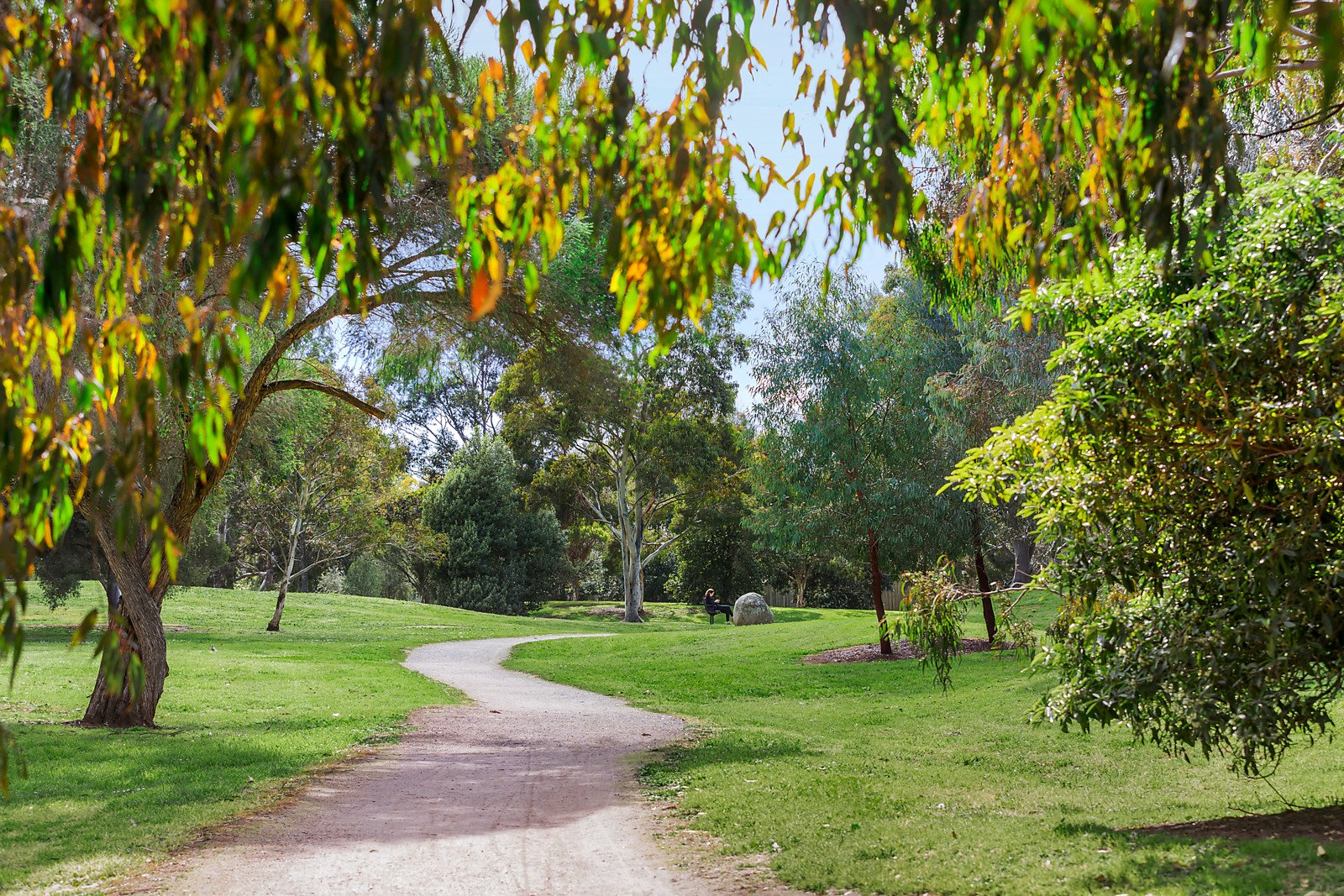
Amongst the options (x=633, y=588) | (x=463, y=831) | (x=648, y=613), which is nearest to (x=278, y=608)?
(x=633, y=588)

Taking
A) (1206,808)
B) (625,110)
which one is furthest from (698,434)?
(625,110)

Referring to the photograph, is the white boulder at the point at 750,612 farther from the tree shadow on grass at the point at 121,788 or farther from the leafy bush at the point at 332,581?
the leafy bush at the point at 332,581

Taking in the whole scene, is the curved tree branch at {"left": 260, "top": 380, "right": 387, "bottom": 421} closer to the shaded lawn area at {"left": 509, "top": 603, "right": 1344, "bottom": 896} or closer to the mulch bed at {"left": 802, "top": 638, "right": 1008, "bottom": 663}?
the shaded lawn area at {"left": 509, "top": 603, "right": 1344, "bottom": 896}

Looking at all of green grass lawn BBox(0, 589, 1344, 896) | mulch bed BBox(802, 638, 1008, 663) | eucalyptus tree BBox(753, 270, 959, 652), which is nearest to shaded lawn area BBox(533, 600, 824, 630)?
mulch bed BBox(802, 638, 1008, 663)

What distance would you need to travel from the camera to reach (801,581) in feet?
165

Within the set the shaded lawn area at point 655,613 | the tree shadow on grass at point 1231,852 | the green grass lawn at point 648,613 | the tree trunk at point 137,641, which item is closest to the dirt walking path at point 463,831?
the tree shadow on grass at point 1231,852

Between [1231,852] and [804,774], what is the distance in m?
4.10

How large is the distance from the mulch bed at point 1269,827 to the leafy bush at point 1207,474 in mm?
473

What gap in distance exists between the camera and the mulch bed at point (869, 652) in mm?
22297

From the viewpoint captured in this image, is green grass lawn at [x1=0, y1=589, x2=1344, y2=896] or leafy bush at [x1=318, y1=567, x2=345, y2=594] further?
A: leafy bush at [x1=318, y1=567, x2=345, y2=594]

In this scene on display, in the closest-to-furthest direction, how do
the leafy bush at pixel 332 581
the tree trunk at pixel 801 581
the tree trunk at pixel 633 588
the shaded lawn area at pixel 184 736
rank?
the shaded lawn area at pixel 184 736
the tree trunk at pixel 633 588
the tree trunk at pixel 801 581
the leafy bush at pixel 332 581

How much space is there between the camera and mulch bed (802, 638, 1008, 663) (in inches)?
878

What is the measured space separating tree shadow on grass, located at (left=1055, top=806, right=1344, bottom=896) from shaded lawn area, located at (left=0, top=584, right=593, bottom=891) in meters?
6.10

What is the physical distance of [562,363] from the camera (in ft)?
43.7
